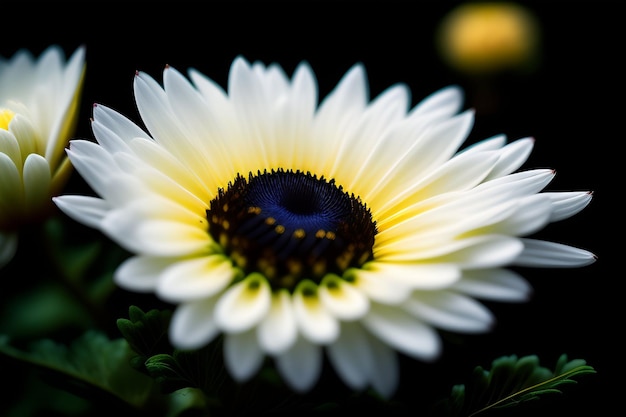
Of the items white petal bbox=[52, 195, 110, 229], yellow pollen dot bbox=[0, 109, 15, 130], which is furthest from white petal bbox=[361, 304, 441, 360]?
yellow pollen dot bbox=[0, 109, 15, 130]

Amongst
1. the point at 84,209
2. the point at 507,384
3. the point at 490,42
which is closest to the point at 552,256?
the point at 507,384

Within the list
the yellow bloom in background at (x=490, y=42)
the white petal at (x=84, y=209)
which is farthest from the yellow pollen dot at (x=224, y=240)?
the yellow bloom in background at (x=490, y=42)

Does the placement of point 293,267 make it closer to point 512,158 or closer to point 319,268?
point 319,268

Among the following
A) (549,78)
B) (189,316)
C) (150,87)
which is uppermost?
(549,78)

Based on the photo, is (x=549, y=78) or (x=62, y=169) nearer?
(x=62, y=169)

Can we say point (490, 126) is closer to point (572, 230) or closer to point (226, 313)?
point (572, 230)

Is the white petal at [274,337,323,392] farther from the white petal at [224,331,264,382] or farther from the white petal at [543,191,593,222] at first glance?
the white petal at [543,191,593,222]

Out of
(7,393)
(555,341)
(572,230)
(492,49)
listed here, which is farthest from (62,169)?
(492,49)
